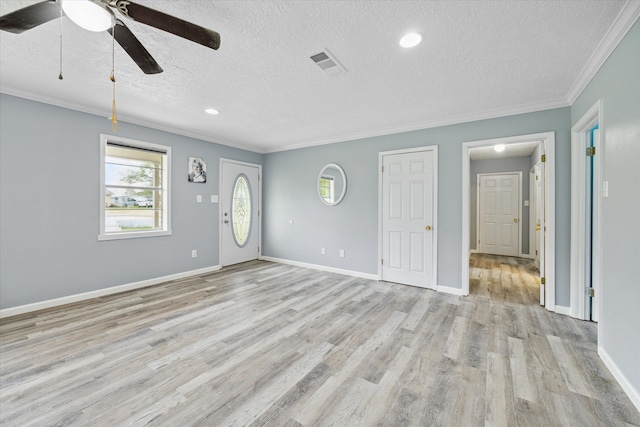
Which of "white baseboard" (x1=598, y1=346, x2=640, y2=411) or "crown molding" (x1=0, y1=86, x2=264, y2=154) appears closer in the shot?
"white baseboard" (x1=598, y1=346, x2=640, y2=411)

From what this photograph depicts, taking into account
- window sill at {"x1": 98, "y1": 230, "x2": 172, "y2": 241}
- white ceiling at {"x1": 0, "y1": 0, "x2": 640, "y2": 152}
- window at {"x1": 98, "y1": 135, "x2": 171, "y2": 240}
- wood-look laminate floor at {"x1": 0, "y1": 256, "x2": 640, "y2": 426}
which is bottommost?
wood-look laminate floor at {"x1": 0, "y1": 256, "x2": 640, "y2": 426}

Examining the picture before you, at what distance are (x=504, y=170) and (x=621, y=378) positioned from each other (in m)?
6.00

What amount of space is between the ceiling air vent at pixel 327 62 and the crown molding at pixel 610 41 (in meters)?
1.87

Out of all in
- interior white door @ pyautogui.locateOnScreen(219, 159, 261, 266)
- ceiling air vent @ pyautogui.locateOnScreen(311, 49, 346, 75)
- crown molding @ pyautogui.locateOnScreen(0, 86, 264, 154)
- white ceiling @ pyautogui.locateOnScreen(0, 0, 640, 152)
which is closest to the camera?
white ceiling @ pyautogui.locateOnScreen(0, 0, 640, 152)

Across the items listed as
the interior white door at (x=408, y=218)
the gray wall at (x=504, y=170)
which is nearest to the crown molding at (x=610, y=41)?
the interior white door at (x=408, y=218)

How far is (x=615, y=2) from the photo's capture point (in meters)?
1.63

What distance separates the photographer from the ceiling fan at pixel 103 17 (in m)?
1.32

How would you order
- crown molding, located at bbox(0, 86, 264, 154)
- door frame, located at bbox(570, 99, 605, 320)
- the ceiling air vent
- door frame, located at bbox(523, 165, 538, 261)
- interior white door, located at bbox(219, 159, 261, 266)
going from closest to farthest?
the ceiling air vent
door frame, located at bbox(570, 99, 605, 320)
crown molding, located at bbox(0, 86, 264, 154)
interior white door, located at bbox(219, 159, 261, 266)
door frame, located at bbox(523, 165, 538, 261)

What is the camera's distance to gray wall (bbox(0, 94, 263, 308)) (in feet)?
9.64

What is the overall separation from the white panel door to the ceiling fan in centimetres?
740

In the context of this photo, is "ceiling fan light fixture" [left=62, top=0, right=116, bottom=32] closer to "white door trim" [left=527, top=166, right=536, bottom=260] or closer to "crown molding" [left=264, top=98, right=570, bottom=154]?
"crown molding" [left=264, top=98, right=570, bottom=154]

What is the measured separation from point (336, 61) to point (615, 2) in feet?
5.92

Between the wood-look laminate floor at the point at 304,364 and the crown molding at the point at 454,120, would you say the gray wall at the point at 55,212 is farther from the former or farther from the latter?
the crown molding at the point at 454,120

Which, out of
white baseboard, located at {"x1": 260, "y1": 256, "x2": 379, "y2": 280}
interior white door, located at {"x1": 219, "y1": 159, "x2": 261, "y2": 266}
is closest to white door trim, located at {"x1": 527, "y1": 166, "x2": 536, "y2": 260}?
white baseboard, located at {"x1": 260, "y1": 256, "x2": 379, "y2": 280}
